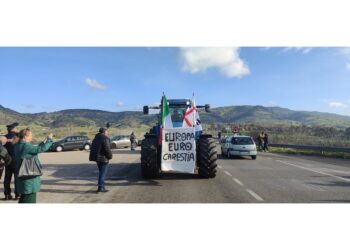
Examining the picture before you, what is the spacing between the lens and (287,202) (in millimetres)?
8266

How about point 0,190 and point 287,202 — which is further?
point 0,190

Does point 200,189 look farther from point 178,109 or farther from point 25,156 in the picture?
point 25,156

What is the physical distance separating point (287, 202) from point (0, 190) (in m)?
8.21

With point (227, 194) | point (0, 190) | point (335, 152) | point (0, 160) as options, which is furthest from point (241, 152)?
point (0, 160)

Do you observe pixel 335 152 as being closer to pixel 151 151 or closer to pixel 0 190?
pixel 151 151

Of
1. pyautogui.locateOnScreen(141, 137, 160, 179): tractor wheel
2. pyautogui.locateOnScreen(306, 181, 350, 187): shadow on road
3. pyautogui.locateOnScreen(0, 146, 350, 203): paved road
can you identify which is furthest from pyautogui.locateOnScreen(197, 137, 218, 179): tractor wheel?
pyautogui.locateOnScreen(306, 181, 350, 187): shadow on road

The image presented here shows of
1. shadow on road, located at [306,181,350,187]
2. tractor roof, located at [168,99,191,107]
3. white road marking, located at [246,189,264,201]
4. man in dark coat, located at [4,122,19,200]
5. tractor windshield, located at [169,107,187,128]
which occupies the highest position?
tractor roof, located at [168,99,191,107]

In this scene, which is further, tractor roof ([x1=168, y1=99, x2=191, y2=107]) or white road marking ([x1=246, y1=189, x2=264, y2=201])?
tractor roof ([x1=168, y1=99, x2=191, y2=107])

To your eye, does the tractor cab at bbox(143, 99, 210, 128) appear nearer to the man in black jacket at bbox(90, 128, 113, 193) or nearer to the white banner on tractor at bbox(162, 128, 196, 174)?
the white banner on tractor at bbox(162, 128, 196, 174)

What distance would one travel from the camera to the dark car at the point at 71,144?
111 ft

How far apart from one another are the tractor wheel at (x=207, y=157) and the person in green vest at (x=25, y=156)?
6.49 metres

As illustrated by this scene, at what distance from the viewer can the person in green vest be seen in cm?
629

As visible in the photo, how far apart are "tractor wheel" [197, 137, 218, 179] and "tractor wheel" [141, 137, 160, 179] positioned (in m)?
1.57
